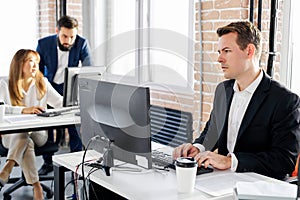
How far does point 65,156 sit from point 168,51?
5.86ft

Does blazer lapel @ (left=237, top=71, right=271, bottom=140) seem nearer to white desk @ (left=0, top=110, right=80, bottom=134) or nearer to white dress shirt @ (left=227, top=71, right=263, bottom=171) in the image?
white dress shirt @ (left=227, top=71, right=263, bottom=171)

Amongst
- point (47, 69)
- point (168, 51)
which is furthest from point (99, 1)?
point (168, 51)

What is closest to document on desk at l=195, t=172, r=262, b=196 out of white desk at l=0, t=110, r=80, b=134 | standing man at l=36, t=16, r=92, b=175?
white desk at l=0, t=110, r=80, b=134

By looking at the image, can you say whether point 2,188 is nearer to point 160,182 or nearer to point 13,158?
point 13,158

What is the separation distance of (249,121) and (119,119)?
0.64 m

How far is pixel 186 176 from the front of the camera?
158 cm

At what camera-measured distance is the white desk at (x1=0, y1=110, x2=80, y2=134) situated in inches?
109

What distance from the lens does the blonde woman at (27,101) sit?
3.16 metres

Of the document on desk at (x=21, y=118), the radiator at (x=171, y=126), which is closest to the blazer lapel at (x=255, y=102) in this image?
the radiator at (x=171, y=126)

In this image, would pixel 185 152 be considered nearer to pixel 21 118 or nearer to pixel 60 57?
pixel 21 118

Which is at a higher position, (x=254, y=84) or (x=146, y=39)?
(x=146, y=39)

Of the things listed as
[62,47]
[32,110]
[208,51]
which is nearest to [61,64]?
[62,47]

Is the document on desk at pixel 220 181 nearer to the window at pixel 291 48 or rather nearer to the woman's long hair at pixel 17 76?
the window at pixel 291 48

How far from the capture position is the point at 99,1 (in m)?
4.52
